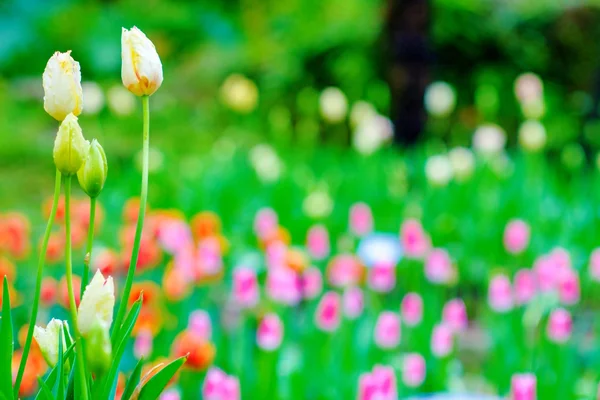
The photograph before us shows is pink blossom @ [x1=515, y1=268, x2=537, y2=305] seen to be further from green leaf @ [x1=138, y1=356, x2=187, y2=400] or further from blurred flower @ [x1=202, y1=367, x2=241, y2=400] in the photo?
green leaf @ [x1=138, y1=356, x2=187, y2=400]

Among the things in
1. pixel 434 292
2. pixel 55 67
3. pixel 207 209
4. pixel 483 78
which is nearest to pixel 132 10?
pixel 483 78

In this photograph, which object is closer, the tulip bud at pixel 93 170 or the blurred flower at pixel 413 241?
the tulip bud at pixel 93 170

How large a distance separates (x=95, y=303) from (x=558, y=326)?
137 cm

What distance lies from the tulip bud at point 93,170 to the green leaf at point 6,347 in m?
0.13

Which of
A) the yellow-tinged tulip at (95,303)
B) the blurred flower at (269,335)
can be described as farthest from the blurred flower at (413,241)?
the yellow-tinged tulip at (95,303)

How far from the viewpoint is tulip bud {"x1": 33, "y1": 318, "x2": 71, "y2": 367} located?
948 mm

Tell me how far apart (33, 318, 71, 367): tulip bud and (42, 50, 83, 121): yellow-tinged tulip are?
23cm

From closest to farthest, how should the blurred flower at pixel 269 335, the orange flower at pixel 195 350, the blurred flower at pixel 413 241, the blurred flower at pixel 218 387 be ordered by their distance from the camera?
the blurred flower at pixel 218 387, the orange flower at pixel 195 350, the blurred flower at pixel 269 335, the blurred flower at pixel 413 241

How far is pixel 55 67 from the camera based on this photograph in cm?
89

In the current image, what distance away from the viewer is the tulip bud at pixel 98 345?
2.62 feet

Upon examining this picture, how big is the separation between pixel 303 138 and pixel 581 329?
3360 millimetres

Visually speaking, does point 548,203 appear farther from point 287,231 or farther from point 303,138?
point 303,138

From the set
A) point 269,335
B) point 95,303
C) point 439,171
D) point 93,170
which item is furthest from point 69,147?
point 439,171

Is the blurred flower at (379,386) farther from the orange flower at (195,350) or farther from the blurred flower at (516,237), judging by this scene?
the blurred flower at (516,237)
